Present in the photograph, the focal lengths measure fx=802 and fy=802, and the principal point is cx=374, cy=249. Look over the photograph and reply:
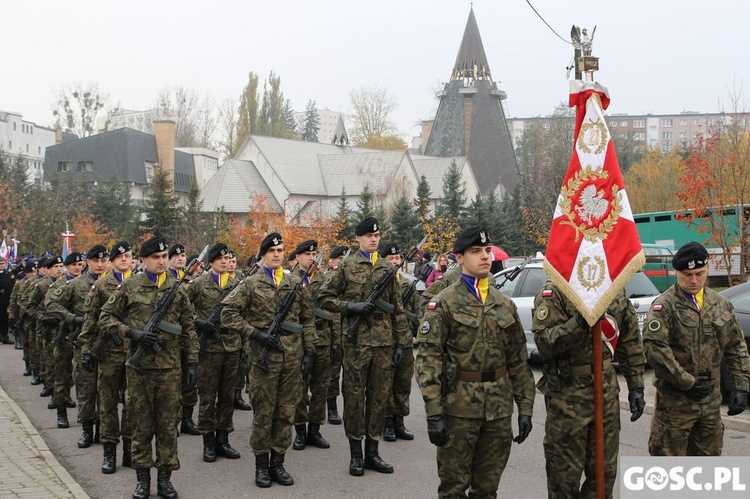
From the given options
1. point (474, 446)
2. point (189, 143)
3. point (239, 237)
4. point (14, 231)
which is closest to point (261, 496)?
point (474, 446)

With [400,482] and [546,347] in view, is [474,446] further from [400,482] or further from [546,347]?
[400,482]

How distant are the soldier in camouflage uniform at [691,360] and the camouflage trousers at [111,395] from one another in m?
5.03

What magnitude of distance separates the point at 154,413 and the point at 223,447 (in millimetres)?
1597

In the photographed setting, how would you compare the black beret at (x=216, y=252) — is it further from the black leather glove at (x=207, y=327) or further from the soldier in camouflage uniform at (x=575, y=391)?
the soldier in camouflage uniform at (x=575, y=391)

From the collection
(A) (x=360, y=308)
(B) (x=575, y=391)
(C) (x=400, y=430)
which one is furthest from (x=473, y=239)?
(C) (x=400, y=430)

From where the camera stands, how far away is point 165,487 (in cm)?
693

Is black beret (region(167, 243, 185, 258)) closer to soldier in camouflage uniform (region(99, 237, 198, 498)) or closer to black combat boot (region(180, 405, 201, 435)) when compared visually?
black combat boot (region(180, 405, 201, 435))

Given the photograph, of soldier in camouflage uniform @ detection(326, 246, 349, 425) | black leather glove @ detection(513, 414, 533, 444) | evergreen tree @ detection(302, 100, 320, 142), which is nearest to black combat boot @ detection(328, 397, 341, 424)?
soldier in camouflage uniform @ detection(326, 246, 349, 425)

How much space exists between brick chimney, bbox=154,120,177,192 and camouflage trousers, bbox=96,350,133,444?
69665 millimetres

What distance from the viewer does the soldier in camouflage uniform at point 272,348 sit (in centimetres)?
737

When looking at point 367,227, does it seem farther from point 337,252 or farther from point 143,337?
point 337,252

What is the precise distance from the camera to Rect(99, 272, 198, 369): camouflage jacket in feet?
24.0

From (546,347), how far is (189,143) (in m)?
93.3

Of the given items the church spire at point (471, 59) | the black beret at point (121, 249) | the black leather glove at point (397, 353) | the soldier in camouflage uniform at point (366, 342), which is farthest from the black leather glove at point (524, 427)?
the church spire at point (471, 59)
